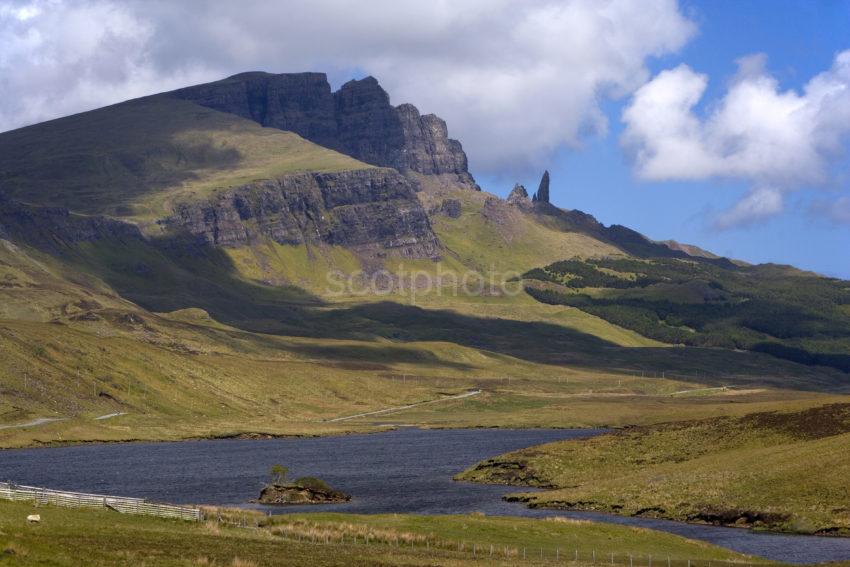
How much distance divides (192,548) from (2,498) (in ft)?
60.2

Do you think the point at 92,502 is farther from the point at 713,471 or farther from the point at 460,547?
the point at 713,471

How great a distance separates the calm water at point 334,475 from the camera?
294 feet

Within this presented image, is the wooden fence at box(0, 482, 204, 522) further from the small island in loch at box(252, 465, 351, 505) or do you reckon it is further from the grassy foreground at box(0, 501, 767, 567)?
the small island in loch at box(252, 465, 351, 505)

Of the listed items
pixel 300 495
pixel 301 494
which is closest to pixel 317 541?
pixel 300 495

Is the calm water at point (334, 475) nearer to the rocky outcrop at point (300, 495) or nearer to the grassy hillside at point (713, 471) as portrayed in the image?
the rocky outcrop at point (300, 495)

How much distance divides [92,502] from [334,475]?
64.5m

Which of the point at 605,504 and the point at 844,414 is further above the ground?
the point at 844,414

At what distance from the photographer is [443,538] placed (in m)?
77.6

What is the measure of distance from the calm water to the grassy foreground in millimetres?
8416

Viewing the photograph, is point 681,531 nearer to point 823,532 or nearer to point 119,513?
point 823,532

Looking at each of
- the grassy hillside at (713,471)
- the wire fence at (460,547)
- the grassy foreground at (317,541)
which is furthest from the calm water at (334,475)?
the wire fence at (460,547)

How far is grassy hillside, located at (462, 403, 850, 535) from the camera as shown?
92.3 metres

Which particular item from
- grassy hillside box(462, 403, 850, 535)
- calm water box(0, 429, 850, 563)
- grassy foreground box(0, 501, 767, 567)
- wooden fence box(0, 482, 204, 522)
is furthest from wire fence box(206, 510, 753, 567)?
grassy hillside box(462, 403, 850, 535)

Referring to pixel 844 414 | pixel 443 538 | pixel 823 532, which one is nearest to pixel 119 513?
pixel 443 538
